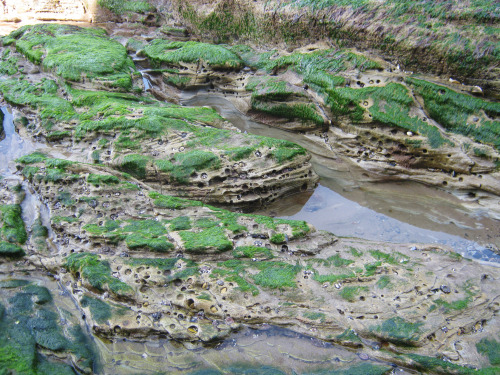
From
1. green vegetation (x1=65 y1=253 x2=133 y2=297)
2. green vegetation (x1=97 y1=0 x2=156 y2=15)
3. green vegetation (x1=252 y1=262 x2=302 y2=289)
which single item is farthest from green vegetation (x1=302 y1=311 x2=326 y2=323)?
green vegetation (x1=97 y1=0 x2=156 y2=15)

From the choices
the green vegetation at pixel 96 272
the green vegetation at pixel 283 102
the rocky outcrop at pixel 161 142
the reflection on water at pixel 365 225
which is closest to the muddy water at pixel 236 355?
the green vegetation at pixel 96 272

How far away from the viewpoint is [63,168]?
564cm

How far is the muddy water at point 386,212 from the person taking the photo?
555cm

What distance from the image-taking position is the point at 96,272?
174 inches

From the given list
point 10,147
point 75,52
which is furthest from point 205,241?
point 75,52

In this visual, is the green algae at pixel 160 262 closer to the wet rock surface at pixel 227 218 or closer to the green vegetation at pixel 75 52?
the wet rock surface at pixel 227 218

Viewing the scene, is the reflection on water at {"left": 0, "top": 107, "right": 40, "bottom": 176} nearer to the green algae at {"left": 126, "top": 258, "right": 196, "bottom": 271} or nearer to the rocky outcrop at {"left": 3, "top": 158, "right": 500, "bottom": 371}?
the rocky outcrop at {"left": 3, "top": 158, "right": 500, "bottom": 371}

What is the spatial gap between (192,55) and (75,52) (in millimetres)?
2627

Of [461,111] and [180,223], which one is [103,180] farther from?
[461,111]

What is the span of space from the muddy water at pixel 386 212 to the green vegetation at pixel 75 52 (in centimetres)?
449

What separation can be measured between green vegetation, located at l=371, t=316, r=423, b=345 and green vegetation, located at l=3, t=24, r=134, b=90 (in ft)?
21.4

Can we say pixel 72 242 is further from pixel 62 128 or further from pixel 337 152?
pixel 337 152

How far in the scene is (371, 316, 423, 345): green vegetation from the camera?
3.89m

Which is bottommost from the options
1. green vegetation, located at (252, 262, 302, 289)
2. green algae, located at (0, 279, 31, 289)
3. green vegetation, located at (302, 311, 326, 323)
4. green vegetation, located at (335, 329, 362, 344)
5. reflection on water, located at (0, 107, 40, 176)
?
green vegetation, located at (335, 329, 362, 344)
